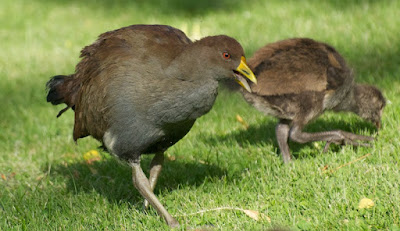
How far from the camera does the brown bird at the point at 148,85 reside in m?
4.27

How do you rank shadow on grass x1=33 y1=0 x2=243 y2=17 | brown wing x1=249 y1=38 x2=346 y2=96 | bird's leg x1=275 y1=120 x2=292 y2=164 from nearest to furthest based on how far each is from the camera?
brown wing x1=249 y1=38 x2=346 y2=96 < bird's leg x1=275 y1=120 x2=292 y2=164 < shadow on grass x1=33 y1=0 x2=243 y2=17

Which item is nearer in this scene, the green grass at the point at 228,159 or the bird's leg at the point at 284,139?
the green grass at the point at 228,159

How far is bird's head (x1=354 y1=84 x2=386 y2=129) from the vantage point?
5781 mm

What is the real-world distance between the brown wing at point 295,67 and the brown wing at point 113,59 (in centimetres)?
89

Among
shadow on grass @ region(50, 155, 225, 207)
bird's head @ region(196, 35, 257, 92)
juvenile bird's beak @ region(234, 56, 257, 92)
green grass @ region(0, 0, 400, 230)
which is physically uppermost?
bird's head @ region(196, 35, 257, 92)

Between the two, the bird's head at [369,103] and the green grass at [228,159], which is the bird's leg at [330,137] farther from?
the bird's head at [369,103]

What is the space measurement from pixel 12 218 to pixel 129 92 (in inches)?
56.4

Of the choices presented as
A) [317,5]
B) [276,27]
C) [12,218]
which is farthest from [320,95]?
[317,5]

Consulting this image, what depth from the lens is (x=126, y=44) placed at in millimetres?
4648

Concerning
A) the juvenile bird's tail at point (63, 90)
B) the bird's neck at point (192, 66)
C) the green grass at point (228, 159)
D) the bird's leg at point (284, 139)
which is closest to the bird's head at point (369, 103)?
the green grass at point (228, 159)

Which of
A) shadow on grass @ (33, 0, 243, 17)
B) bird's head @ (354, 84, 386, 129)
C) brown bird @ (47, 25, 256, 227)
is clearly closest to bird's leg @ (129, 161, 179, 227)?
brown bird @ (47, 25, 256, 227)

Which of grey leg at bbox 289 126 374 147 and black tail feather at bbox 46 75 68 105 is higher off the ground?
black tail feather at bbox 46 75 68 105

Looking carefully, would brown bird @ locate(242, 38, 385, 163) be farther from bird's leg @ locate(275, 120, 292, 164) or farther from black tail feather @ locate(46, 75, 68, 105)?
black tail feather @ locate(46, 75, 68, 105)

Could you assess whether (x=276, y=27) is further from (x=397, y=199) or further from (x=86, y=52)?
(x=397, y=199)
